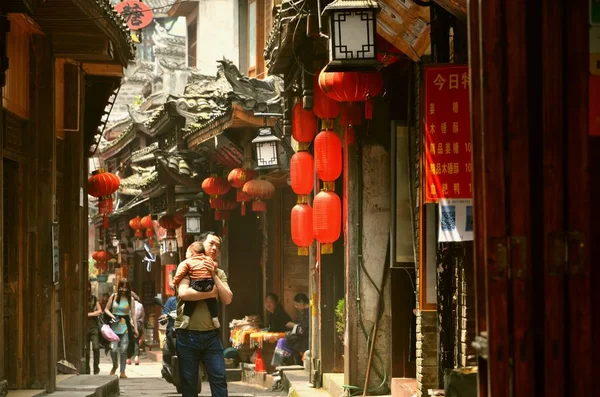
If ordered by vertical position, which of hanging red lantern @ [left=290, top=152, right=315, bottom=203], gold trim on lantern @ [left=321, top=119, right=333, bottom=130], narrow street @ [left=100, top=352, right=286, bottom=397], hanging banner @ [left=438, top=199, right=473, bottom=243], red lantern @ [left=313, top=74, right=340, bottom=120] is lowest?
narrow street @ [left=100, top=352, right=286, bottom=397]

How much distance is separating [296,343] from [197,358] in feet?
27.7

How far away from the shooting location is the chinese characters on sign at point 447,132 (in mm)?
9406

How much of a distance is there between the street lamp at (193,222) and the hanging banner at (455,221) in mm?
19947

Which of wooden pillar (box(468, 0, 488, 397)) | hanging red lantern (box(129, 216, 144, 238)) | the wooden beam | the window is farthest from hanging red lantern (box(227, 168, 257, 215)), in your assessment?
wooden pillar (box(468, 0, 488, 397))

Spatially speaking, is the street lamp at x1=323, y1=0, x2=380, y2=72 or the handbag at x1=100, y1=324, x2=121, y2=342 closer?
the street lamp at x1=323, y1=0, x2=380, y2=72

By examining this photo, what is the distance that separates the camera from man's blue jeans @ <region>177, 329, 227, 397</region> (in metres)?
12.4

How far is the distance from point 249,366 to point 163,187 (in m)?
8.63

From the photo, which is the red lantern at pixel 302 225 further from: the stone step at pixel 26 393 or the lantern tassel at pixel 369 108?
the stone step at pixel 26 393

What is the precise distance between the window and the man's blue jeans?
49.2ft

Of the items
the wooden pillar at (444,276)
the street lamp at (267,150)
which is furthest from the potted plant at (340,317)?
the wooden pillar at (444,276)

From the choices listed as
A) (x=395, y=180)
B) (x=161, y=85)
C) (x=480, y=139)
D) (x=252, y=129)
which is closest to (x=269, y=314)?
(x=252, y=129)

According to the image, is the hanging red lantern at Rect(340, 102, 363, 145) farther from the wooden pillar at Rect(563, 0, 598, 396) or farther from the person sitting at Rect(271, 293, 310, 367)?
the wooden pillar at Rect(563, 0, 598, 396)

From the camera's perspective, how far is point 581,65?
5.38 metres

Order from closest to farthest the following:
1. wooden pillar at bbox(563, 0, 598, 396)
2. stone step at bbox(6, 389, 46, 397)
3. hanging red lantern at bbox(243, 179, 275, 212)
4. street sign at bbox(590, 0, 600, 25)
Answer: wooden pillar at bbox(563, 0, 598, 396)
street sign at bbox(590, 0, 600, 25)
stone step at bbox(6, 389, 46, 397)
hanging red lantern at bbox(243, 179, 275, 212)
